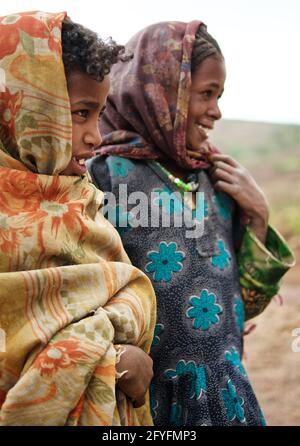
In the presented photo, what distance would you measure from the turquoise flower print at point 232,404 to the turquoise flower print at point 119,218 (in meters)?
0.67

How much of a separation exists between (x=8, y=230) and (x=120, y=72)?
1.04m

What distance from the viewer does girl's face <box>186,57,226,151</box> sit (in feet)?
8.04

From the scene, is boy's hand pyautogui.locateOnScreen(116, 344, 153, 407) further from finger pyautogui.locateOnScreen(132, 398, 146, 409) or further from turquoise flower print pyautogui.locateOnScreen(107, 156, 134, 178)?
turquoise flower print pyautogui.locateOnScreen(107, 156, 134, 178)

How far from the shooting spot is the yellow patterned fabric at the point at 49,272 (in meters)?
1.66

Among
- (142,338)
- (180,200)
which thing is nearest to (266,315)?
(180,200)

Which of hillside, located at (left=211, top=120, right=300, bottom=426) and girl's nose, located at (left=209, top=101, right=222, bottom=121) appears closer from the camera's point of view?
girl's nose, located at (left=209, top=101, right=222, bottom=121)

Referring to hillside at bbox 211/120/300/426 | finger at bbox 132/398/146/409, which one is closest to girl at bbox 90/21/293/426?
finger at bbox 132/398/146/409

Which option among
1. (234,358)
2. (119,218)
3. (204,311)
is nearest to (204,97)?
(119,218)

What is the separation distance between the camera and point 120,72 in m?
2.54

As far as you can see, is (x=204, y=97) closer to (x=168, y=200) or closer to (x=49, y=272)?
(x=168, y=200)

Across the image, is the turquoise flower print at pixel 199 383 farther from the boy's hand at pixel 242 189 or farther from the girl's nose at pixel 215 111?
Result: the girl's nose at pixel 215 111

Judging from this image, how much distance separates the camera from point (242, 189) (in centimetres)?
262

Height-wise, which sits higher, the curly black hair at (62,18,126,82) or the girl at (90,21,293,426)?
the curly black hair at (62,18,126,82)

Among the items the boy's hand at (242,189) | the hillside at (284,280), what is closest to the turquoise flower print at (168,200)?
the boy's hand at (242,189)
